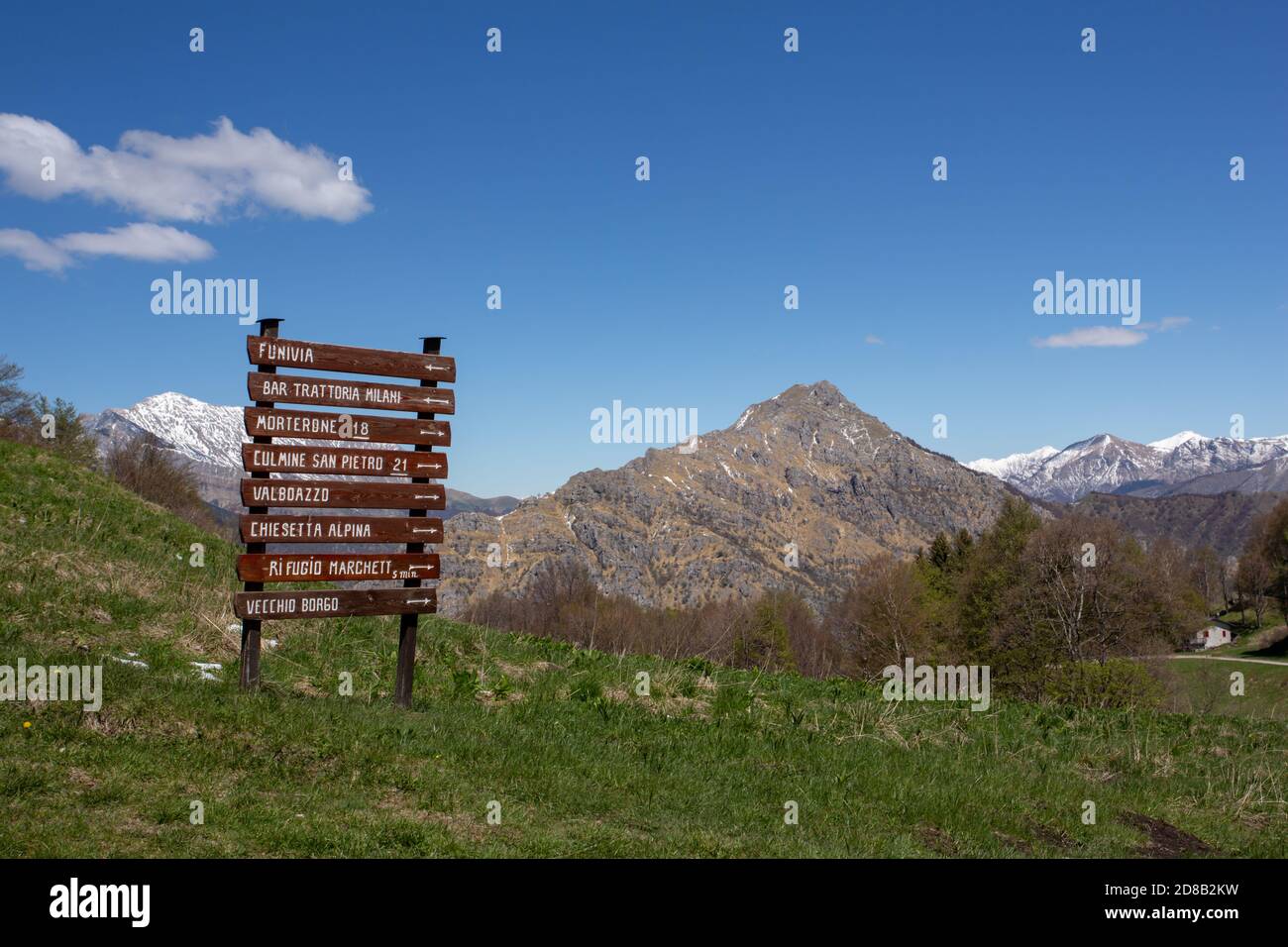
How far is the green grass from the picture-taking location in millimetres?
6828

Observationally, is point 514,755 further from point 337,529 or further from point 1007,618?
point 1007,618

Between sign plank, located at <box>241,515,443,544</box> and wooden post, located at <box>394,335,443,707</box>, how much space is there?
20 centimetres

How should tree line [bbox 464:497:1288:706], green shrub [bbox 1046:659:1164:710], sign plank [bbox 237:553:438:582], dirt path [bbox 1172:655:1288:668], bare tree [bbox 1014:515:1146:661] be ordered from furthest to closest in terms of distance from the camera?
dirt path [bbox 1172:655:1288:668] < bare tree [bbox 1014:515:1146:661] < tree line [bbox 464:497:1288:706] < green shrub [bbox 1046:659:1164:710] < sign plank [bbox 237:553:438:582]

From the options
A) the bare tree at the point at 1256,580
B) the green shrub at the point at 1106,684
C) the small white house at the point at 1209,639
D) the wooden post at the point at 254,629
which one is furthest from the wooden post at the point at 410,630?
the bare tree at the point at 1256,580

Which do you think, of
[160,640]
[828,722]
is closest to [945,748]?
[828,722]

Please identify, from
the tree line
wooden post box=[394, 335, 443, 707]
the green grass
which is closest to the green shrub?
the tree line

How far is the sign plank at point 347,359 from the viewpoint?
10094mm

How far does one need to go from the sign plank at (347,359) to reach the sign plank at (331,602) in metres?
2.63

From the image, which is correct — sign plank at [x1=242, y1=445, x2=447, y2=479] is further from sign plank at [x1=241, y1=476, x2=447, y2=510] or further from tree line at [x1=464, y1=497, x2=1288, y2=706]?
tree line at [x1=464, y1=497, x2=1288, y2=706]

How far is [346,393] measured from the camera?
1065cm

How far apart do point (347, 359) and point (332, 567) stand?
2.46m

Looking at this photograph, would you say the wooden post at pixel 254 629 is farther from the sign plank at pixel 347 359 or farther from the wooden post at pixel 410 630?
the wooden post at pixel 410 630
